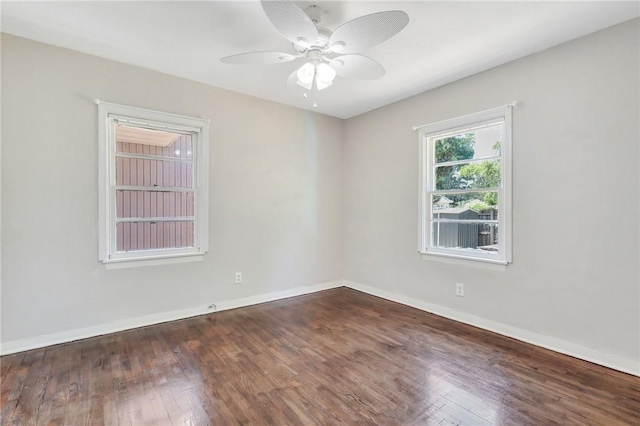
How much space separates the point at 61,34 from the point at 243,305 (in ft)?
10.1

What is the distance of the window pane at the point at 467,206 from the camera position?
10.4 feet

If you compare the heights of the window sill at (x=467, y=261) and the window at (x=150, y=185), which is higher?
the window at (x=150, y=185)

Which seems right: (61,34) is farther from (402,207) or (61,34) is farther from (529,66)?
(529,66)

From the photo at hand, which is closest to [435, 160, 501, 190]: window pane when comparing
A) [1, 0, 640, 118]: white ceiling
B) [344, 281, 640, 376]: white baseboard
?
[1, 0, 640, 118]: white ceiling

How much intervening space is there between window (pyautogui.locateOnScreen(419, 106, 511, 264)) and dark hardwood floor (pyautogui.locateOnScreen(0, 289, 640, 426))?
916 mm

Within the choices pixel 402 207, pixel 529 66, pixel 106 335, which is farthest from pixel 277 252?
pixel 529 66

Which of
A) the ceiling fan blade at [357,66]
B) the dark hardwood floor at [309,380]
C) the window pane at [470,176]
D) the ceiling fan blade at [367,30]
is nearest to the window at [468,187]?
the window pane at [470,176]

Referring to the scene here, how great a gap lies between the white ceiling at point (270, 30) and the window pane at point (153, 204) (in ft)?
4.18

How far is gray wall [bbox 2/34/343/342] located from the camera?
8.49ft

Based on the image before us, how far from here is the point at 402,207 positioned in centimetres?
399

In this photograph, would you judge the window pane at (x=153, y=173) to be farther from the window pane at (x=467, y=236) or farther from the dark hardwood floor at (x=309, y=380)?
the window pane at (x=467, y=236)

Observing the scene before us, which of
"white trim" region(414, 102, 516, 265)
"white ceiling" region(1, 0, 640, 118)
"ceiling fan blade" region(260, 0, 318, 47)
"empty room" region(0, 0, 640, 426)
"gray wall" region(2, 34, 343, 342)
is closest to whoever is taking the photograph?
"ceiling fan blade" region(260, 0, 318, 47)

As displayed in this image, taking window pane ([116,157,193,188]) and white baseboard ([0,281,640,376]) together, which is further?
window pane ([116,157,193,188])

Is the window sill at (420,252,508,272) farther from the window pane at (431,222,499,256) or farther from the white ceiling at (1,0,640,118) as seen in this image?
the white ceiling at (1,0,640,118)
